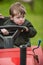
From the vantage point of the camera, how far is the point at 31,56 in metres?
4.09

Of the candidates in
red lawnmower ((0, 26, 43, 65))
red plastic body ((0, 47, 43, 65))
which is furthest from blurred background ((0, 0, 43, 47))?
red plastic body ((0, 47, 43, 65))

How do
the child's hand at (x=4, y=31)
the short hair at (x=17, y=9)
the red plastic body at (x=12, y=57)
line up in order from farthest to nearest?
the short hair at (x=17, y=9)
the child's hand at (x=4, y=31)
the red plastic body at (x=12, y=57)

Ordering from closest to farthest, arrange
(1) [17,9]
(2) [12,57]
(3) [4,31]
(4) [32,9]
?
(2) [12,57] < (3) [4,31] < (1) [17,9] < (4) [32,9]

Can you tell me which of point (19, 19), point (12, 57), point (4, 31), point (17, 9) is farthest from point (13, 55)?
point (17, 9)

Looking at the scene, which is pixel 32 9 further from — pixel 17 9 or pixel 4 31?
pixel 4 31

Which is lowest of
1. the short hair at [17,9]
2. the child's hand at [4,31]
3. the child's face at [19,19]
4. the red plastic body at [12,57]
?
the red plastic body at [12,57]

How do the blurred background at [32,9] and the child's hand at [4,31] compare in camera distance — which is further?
the blurred background at [32,9]

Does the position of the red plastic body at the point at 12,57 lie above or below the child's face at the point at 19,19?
below

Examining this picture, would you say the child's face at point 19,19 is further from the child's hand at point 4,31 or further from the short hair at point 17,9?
the child's hand at point 4,31

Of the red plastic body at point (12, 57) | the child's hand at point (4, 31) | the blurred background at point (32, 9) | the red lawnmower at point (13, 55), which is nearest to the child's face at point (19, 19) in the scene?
the child's hand at point (4, 31)

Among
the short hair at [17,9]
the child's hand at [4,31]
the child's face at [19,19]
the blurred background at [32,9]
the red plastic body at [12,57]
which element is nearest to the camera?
the red plastic body at [12,57]

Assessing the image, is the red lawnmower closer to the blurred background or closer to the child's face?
the child's face

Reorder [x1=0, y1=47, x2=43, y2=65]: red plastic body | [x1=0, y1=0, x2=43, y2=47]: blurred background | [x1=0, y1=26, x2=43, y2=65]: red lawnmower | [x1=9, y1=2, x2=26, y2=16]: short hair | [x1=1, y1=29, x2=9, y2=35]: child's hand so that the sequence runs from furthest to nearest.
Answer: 1. [x1=0, y1=0, x2=43, y2=47]: blurred background
2. [x1=9, y1=2, x2=26, y2=16]: short hair
3. [x1=1, y1=29, x2=9, y2=35]: child's hand
4. [x1=0, y1=47, x2=43, y2=65]: red plastic body
5. [x1=0, y1=26, x2=43, y2=65]: red lawnmower

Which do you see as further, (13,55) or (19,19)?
(19,19)
